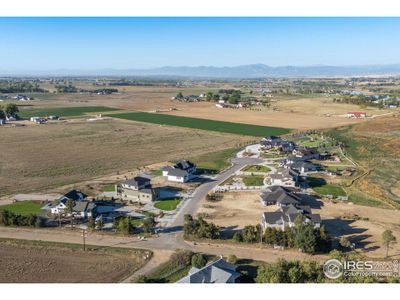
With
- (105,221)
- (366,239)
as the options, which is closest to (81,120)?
(105,221)

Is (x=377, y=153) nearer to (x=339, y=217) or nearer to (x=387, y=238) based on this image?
(x=339, y=217)

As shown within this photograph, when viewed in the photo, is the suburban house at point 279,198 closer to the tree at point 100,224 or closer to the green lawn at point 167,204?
the green lawn at point 167,204

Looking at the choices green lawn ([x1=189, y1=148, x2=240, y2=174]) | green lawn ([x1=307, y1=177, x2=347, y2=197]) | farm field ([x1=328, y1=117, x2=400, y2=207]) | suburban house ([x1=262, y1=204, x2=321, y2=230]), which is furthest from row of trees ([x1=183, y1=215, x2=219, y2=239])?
green lawn ([x1=189, y1=148, x2=240, y2=174])

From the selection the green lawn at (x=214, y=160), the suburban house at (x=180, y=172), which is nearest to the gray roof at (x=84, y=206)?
the suburban house at (x=180, y=172)

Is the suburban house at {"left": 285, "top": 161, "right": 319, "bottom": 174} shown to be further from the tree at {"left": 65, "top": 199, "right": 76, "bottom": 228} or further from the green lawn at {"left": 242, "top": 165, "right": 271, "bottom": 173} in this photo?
the tree at {"left": 65, "top": 199, "right": 76, "bottom": 228}

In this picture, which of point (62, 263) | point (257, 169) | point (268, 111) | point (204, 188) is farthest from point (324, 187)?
point (268, 111)

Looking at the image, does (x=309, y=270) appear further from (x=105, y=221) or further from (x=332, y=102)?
(x=332, y=102)
